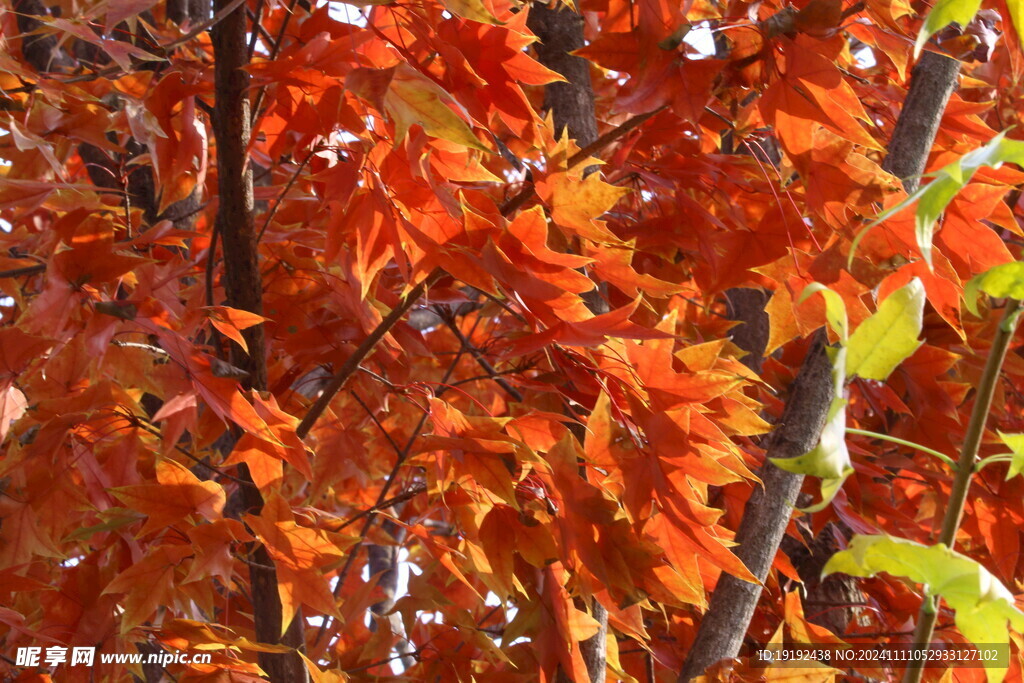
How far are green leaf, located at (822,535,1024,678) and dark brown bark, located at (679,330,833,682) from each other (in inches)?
26.7

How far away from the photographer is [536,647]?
85cm

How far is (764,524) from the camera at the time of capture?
100 centimetres

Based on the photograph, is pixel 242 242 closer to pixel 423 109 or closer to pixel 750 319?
pixel 423 109

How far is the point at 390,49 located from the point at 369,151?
10 centimetres

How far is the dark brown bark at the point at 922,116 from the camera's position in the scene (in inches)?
40.3

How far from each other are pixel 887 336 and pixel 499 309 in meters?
0.88

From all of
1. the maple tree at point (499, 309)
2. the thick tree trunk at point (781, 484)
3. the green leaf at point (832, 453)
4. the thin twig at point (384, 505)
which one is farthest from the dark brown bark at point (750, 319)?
the green leaf at point (832, 453)

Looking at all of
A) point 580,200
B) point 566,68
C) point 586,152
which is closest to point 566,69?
point 566,68

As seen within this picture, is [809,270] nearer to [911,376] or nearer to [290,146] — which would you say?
[911,376]

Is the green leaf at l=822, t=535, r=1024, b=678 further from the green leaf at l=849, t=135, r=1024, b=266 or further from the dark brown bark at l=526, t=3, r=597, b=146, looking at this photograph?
the dark brown bark at l=526, t=3, r=597, b=146

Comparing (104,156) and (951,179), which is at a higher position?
(104,156)

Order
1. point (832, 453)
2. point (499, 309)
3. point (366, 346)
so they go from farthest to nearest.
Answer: point (499, 309) → point (366, 346) → point (832, 453)

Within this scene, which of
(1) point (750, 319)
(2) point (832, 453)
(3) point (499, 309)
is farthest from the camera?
(1) point (750, 319)

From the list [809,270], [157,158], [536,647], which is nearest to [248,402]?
[157,158]
